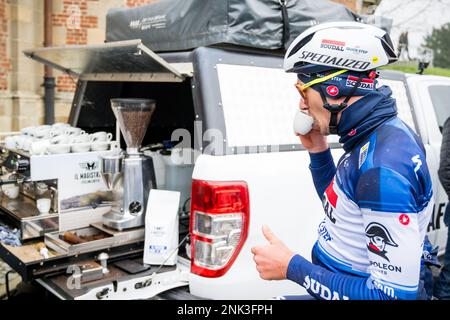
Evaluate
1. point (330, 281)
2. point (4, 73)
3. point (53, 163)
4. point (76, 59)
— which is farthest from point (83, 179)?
point (4, 73)

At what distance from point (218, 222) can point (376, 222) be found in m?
1.07

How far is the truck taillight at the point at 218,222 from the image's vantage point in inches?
92.1

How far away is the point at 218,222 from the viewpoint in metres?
2.36

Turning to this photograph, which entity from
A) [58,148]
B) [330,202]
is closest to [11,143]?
[58,148]

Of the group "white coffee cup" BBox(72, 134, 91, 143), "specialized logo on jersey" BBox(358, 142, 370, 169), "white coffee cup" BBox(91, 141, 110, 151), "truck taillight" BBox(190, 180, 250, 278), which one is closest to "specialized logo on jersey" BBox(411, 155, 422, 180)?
"specialized logo on jersey" BBox(358, 142, 370, 169)

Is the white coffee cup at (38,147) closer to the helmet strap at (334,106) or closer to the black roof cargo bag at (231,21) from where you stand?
the black roof cargo bag at (231,21)

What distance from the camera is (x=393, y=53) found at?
174cm

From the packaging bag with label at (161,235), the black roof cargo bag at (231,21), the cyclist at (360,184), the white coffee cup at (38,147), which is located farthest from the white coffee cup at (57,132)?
the cyclist at (360,184)

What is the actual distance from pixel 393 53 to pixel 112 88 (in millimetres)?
3162

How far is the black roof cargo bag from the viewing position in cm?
282

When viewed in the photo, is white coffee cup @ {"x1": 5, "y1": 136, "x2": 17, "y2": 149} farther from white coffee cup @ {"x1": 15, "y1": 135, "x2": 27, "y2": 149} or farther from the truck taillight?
the truck taillight

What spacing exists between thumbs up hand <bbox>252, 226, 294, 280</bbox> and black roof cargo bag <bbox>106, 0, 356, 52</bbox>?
58.2 inches

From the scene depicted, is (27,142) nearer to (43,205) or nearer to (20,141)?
(20,141)

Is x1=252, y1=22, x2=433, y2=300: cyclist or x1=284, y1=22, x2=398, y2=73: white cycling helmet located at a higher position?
x1=284, y1=22, x2=398, y2=73: white cycling helmet
